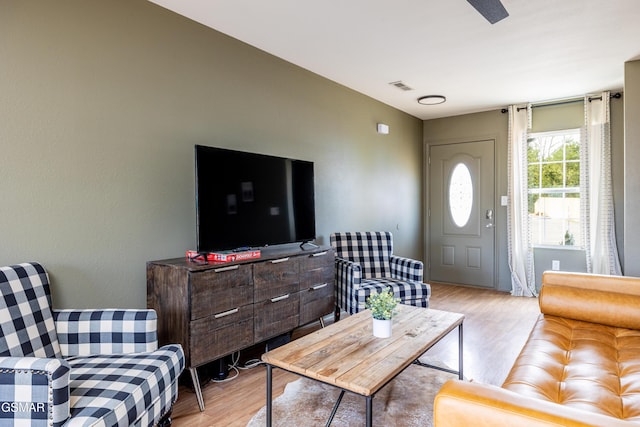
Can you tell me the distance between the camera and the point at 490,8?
2.10m

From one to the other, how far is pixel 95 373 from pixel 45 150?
122cm

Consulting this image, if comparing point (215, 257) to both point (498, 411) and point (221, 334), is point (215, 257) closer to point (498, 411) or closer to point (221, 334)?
point (221, 334)

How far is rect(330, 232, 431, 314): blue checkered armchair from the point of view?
11.0 ft

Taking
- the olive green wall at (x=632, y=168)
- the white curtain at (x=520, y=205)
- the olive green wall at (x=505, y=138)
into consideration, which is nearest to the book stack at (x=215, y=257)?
the olive green wall at (x=632, y=168)

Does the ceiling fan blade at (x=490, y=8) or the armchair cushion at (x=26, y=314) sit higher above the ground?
the ceiling fan blade at (x=490, y=8)

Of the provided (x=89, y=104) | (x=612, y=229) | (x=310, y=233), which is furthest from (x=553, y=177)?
(x=89, y=104)

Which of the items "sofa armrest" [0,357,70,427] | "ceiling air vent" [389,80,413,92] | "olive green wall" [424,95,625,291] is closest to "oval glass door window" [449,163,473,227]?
"olive green wall" [424,95,625,291]

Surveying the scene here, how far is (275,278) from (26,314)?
1441 millimetres

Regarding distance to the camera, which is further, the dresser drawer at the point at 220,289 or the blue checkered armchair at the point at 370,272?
the blue checkered armchair at the point at 370,272

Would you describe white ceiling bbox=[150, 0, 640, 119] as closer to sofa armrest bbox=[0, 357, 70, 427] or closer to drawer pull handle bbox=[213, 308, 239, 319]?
drawer pull handle bbox=[213, 308, 239, 319]

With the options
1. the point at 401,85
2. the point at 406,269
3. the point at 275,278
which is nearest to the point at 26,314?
the point at 275,278

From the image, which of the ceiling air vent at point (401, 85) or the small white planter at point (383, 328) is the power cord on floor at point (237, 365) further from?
the ceiling air vent at point (401, 85)

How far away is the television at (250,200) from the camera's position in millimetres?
2457

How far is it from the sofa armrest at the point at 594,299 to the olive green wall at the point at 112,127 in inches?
93.3
